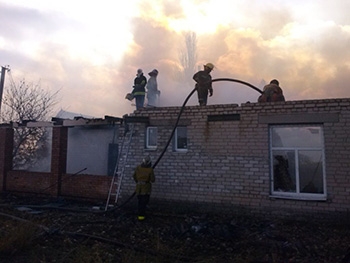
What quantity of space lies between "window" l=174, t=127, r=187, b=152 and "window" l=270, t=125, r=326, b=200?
242 centimetres

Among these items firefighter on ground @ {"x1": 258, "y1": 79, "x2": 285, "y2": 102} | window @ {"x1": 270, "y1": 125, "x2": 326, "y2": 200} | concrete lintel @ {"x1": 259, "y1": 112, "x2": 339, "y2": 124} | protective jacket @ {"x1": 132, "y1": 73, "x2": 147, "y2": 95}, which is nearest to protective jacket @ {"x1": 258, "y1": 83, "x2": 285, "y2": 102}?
firefighter on ground @ {"x1": 258, "y1": 79, "x2": 285, "y2": 102}

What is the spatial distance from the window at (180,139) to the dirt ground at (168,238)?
1734mm

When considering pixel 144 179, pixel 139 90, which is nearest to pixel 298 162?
pixel 144 179

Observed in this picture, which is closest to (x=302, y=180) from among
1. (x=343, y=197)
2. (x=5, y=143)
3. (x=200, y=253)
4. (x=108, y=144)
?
(x=343, y=197)

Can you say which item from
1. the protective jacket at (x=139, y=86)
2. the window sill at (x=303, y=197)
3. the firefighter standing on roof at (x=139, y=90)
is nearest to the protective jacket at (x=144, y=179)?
the window sill at (x=303, y=197)

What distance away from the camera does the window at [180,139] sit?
9.74m

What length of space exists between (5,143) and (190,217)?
8.69 m

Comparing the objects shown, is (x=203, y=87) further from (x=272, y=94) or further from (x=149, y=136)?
(x=149, y=136)

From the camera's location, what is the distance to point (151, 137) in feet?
33.4

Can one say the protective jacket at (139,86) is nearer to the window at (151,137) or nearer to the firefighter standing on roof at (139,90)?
the firefighter standing on roof at (139,90)

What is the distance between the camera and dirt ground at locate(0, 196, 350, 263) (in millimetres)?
6051

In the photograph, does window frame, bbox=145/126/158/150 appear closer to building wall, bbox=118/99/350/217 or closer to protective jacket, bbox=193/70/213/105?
building wall, bbox=118/99/350/217

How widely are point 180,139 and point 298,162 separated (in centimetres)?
325

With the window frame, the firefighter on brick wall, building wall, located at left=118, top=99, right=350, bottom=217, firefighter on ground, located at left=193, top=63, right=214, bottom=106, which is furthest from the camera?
firefighter on ground, located at left=193, top=63, right=214, bottom=106
